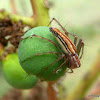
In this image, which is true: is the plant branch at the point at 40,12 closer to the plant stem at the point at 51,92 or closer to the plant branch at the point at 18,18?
the plant branch at the point at 18,18

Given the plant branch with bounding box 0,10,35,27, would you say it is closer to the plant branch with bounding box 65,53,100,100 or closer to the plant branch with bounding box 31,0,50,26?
the plant branch with bounding box 31,0,50,26

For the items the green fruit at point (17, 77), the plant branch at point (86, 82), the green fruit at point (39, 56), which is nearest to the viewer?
the green fruit at point (39, 56)

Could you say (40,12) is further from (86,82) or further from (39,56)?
(86,82)

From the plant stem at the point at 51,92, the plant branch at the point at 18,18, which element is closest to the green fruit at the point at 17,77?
the plant stem at the point at 51,92

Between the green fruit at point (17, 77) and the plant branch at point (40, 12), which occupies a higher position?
the plant branch at point (40, 12)

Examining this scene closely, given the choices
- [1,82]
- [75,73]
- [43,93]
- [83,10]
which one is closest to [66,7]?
[83,10]

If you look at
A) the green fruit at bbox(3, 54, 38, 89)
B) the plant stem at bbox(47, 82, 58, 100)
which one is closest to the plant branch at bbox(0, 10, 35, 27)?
the green fruit at bbox(3, 54, 38, 89)

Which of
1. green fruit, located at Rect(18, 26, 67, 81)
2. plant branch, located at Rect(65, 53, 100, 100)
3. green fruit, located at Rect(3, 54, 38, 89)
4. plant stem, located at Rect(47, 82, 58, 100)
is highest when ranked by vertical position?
green fruit, located at Rect(18, 26, 67, 81)

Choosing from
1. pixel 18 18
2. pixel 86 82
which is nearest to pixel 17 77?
pixel 18 18
